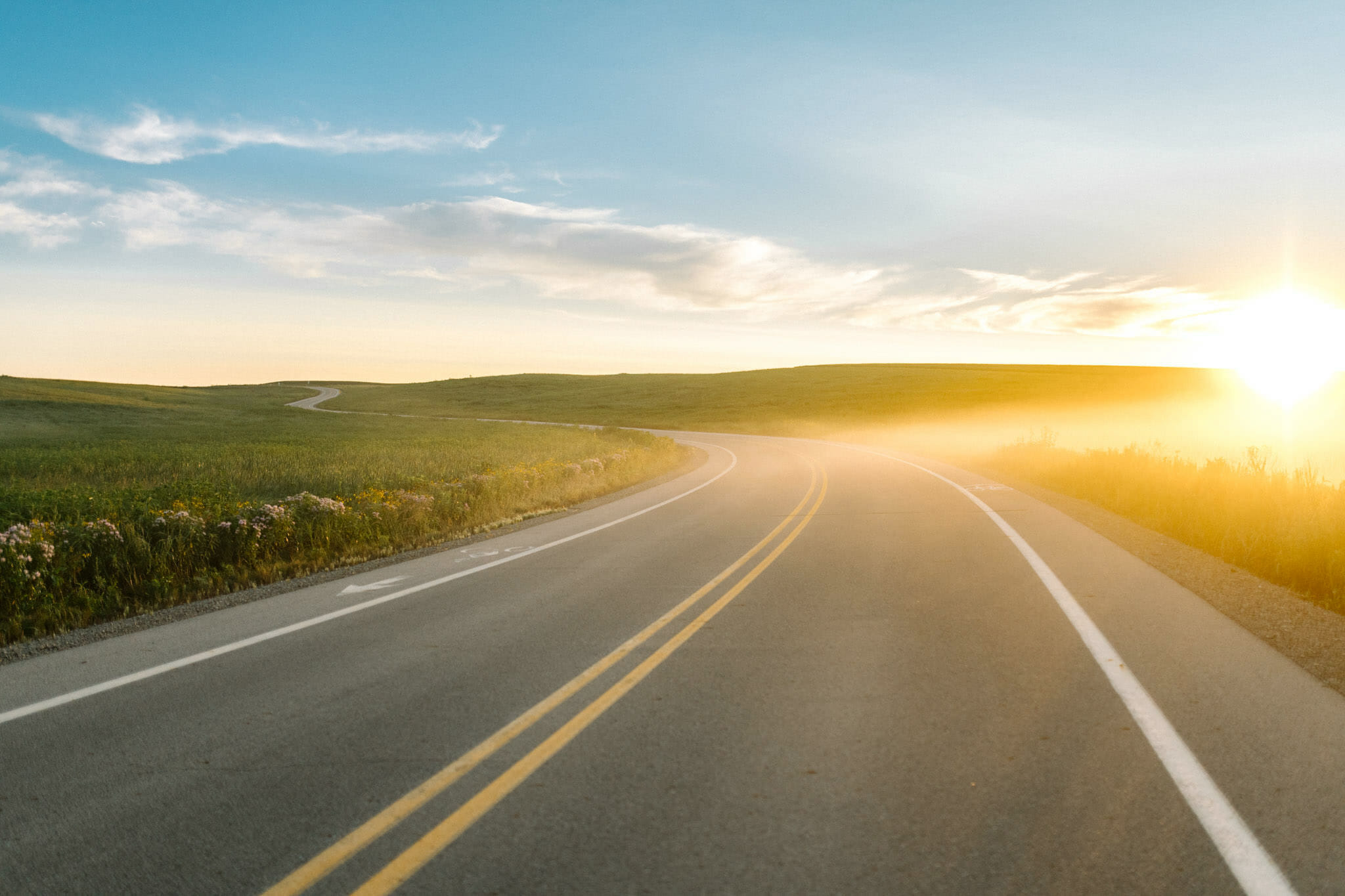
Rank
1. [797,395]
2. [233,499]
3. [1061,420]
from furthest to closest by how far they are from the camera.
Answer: [797,395], [1061,420], [233,499]

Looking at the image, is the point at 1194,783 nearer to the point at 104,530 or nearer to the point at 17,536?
the point at 17,536

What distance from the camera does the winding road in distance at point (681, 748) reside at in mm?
3424

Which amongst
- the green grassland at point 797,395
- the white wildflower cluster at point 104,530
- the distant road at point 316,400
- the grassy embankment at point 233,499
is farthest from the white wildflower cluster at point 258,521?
the distant road at point 316,400

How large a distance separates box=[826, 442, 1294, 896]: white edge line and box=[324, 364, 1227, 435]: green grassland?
150 feet

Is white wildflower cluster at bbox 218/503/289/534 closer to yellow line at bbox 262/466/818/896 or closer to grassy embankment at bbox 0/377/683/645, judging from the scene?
grassy embankment at bbox 0/377/683/645

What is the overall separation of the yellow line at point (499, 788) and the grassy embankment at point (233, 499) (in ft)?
18.3

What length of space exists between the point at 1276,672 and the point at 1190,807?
103 inches

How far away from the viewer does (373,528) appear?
12.6 meters

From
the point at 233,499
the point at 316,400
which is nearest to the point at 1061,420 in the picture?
the point at 233,499

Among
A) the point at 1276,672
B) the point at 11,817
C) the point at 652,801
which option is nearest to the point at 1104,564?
the point at 1276,672

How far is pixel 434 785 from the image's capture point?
4129mm

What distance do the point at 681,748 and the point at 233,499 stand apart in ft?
44.2

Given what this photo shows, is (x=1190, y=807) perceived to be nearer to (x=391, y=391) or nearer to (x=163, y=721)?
(x=163, y=721)

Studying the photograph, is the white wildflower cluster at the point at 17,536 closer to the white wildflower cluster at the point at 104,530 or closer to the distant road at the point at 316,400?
the white wildflower cluster at the point at 104,530
